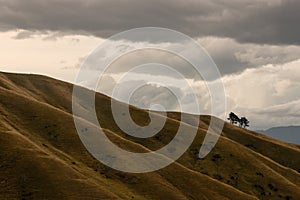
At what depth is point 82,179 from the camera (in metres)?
138

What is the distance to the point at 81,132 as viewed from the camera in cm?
18325

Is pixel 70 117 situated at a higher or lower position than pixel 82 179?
higher

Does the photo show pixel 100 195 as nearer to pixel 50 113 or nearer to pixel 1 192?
pixel 1 192

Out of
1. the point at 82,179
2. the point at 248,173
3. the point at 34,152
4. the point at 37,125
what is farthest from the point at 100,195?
the point at 248,173

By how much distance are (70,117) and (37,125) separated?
52.5 ft

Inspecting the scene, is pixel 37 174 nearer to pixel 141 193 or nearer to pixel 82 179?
pixel 82 179

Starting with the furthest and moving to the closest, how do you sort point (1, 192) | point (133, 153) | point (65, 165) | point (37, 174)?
1. point (133, 153)
2. point (65, 165)
3. point (37, 174)
4. point (1, 192)

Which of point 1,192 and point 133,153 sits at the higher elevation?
point 133,153

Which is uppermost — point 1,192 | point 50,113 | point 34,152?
point 50,113

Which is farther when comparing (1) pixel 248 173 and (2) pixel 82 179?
(1) pixel 248 173

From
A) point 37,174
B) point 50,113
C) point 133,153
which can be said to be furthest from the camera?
point 50,113

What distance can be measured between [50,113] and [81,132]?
20422mm

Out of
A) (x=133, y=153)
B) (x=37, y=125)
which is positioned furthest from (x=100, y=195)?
(x=37, y=125)

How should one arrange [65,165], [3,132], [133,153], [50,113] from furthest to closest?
1. [50,113]
2. [133,153]
3. [3,132]
4. [65,165]
